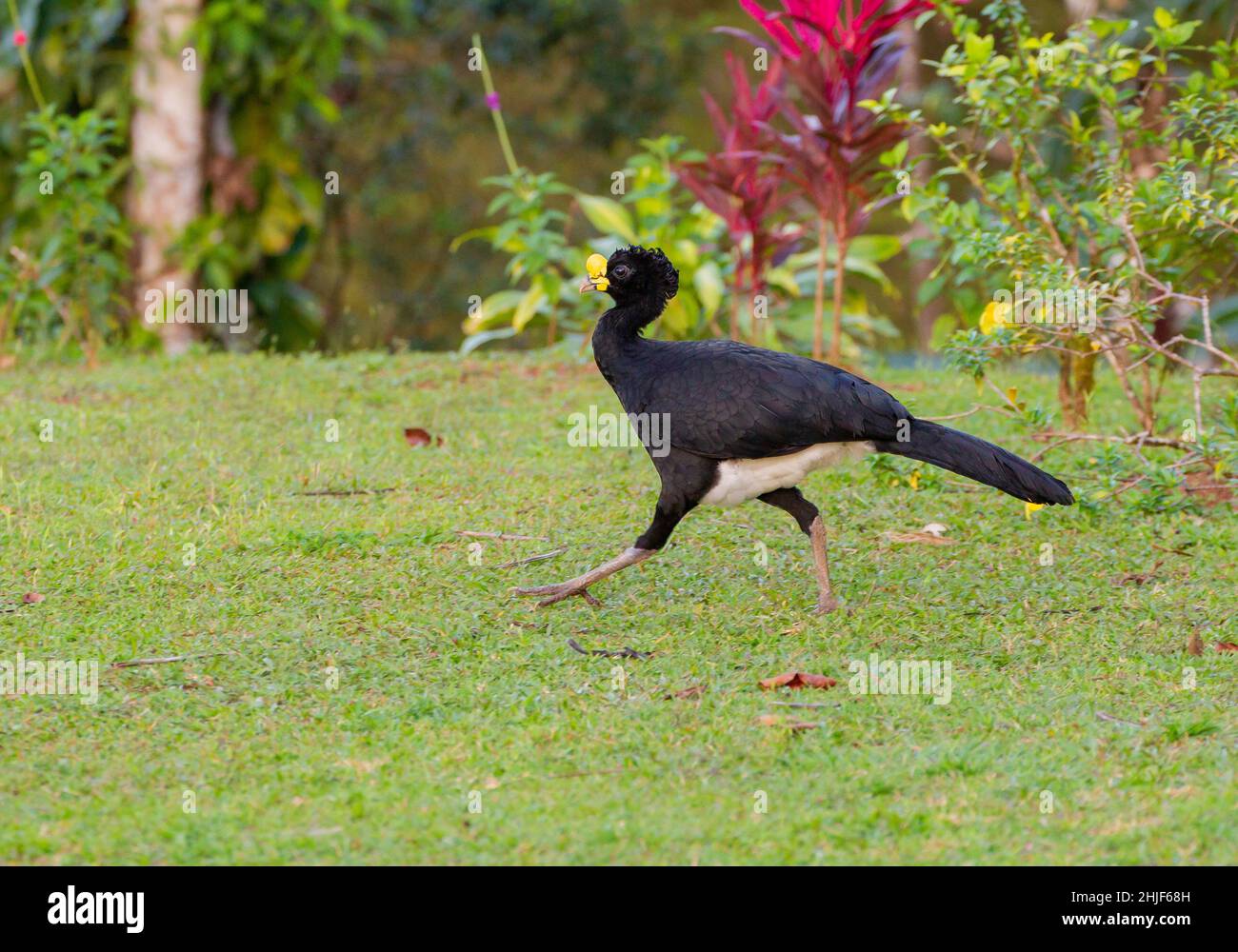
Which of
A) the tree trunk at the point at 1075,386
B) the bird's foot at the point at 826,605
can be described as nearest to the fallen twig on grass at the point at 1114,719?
the bird's foot at the point at 826,605

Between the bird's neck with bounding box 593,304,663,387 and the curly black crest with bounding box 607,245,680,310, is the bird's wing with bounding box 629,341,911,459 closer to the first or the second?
the bird's neck with bounding box 593,304,663,387

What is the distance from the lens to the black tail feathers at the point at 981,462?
499 centimetres

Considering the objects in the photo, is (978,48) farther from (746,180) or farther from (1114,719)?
(1114,719)

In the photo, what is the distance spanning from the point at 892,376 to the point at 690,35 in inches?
249

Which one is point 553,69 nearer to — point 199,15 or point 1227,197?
point 199,15

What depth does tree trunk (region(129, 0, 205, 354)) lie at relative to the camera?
1002 cm

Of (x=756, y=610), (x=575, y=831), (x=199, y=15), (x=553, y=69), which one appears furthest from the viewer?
(x=553, y=69)

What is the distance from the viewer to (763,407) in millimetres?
5051

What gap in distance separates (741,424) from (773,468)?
23 centimetres

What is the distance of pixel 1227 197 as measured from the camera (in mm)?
6117

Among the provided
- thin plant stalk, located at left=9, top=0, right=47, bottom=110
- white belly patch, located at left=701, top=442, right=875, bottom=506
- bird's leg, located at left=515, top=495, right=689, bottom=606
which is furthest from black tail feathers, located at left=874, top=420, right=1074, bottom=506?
thin plant stalk, located at left=9, top=0, right=47, bottom=110

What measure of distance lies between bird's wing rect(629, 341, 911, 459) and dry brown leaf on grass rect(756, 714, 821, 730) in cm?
105

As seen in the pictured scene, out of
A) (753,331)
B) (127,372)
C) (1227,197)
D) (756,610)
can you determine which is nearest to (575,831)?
(756,610)

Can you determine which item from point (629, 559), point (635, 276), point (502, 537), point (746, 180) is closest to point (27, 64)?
point (746, 180)
